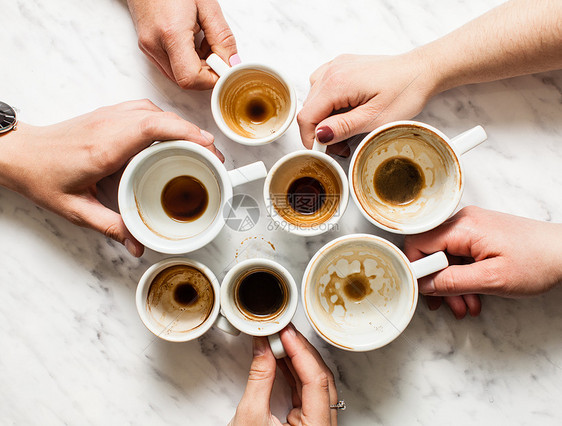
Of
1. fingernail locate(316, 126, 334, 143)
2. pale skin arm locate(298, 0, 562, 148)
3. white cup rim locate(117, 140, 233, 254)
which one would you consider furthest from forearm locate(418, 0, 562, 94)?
white cup rim locate(117, 140, 233, 254)

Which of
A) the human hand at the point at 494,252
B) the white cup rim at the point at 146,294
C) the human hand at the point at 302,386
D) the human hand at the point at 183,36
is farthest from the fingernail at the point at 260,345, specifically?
the human hand at the point at 183,36

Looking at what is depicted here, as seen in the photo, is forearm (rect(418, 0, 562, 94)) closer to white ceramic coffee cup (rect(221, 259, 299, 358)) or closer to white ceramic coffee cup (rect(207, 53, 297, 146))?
white ceramic coffee cup (rect(207, 53, 297, 146))

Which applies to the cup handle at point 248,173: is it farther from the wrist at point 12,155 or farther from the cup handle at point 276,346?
the wrist at point 12,155

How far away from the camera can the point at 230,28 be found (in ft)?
2.97

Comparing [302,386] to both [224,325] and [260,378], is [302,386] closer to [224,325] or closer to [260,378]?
[260,378]

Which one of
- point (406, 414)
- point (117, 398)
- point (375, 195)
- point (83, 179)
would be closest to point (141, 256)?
point (83, 179)

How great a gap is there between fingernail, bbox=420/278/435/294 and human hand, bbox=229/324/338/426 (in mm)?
254

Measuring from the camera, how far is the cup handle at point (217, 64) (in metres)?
0.82

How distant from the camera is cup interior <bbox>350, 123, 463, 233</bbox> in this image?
0.77 metres

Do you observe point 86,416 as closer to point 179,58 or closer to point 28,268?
point 28,268

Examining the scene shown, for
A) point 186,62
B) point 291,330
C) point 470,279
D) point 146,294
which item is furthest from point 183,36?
point 470,279

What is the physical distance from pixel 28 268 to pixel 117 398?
0.35m

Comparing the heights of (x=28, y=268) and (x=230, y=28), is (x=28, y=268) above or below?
below

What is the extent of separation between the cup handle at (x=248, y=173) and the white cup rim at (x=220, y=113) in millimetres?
74
